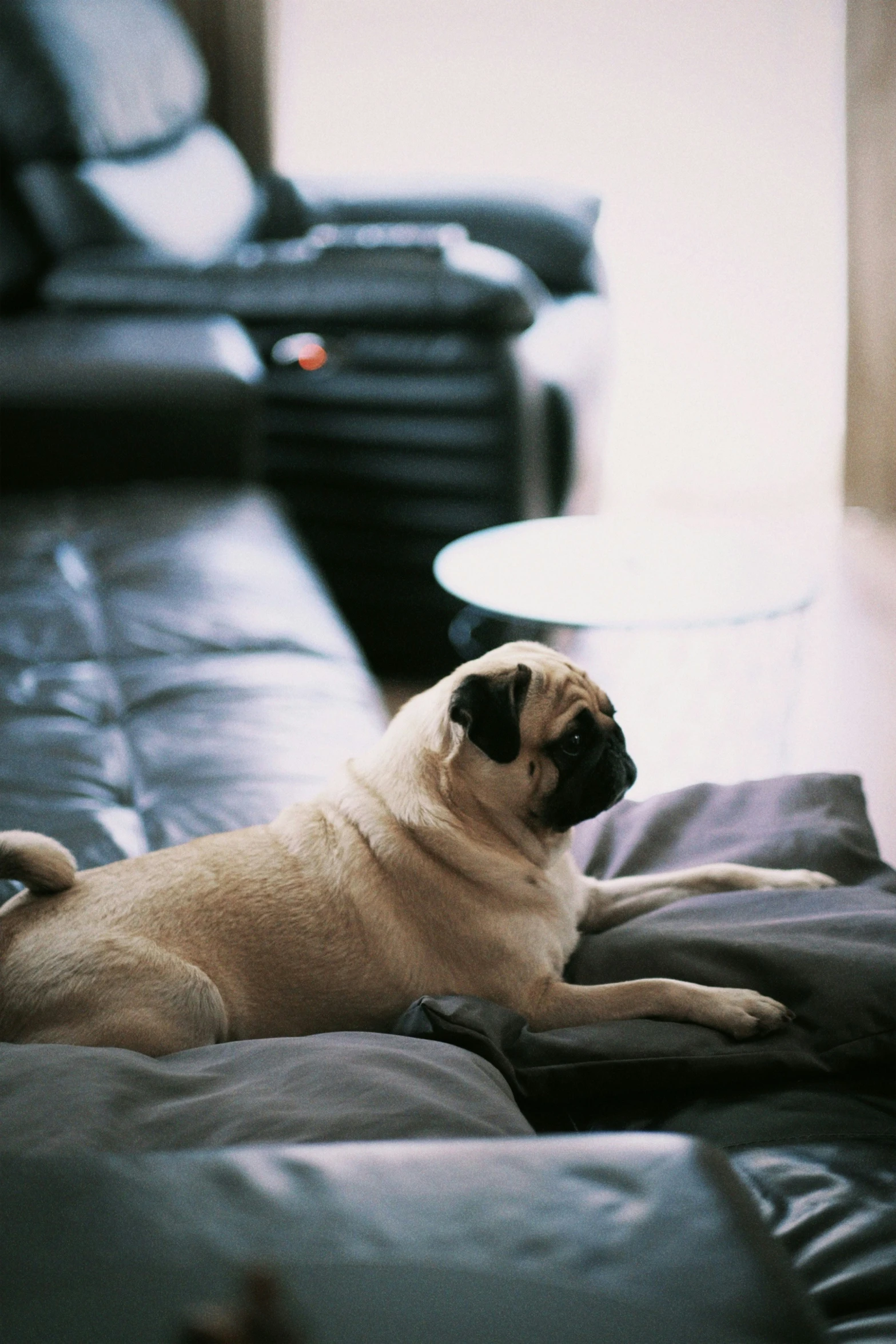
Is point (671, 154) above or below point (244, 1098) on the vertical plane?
above

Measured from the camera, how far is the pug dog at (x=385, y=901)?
1.11m

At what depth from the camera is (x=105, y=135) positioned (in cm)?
343

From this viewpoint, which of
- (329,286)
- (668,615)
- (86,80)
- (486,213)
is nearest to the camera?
(668,615)


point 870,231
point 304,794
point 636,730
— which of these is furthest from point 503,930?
point 870,231

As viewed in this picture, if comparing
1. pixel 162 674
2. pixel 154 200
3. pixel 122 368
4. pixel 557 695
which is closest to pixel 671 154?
pixel 154 200

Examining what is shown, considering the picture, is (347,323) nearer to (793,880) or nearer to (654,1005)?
(793,880)

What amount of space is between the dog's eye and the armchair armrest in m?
2.79

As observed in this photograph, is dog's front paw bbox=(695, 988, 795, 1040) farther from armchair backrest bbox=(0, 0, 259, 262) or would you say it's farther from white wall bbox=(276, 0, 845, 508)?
white wall bbox=(276, 0, 845, 508)

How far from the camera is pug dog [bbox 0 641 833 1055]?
3.64 feet

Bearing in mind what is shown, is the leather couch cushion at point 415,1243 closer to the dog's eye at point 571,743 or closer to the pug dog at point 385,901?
the pug dog at point 385,901

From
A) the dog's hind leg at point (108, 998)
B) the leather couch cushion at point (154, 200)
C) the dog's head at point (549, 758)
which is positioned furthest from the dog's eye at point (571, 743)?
the leather couch cushion at point (154, 200)

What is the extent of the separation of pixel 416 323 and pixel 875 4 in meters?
2.22

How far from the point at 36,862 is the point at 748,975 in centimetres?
66

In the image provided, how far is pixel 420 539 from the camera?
9.59 ft
